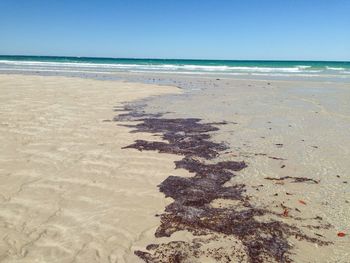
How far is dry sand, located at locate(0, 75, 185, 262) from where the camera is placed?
360cm

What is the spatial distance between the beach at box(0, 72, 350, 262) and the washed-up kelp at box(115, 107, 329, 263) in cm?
1

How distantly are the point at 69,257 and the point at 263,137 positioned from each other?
577cm

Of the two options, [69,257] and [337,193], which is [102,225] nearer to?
[69,257]

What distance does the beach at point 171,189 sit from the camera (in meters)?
3.62

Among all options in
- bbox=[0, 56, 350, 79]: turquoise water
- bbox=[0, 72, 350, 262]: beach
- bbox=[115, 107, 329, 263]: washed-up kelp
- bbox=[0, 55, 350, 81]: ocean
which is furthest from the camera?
bbox=[0, 56, 350, 79]: turquoise water

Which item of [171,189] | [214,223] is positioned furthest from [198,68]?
[214,223]

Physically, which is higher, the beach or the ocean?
the beach

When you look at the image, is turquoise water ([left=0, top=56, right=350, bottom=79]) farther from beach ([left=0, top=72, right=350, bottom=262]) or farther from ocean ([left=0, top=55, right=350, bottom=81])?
beach ([left=0, top=72, right=350, bottom=262])

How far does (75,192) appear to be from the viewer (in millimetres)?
4895

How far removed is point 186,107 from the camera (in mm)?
12508

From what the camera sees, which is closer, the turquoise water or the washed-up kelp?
the washed-up kelp

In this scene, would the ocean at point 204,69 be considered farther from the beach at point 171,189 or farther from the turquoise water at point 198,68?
the beach at point 171,189

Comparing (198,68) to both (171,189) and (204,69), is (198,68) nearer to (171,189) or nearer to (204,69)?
(204,69)

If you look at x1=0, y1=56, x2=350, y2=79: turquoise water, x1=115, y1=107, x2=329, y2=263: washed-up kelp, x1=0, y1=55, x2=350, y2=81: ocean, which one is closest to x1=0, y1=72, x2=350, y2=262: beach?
x1=115, y1=107, x2=329, y2=263: washed-up kelp
